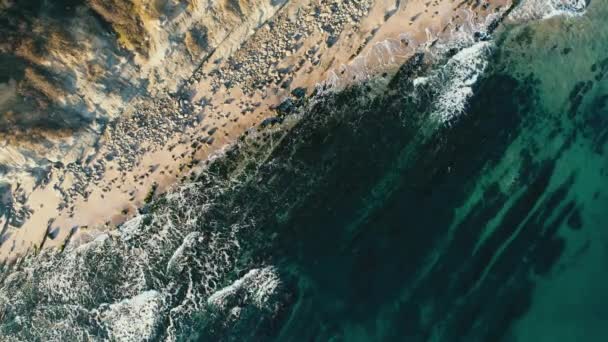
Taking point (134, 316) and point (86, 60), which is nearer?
point (86, 60)

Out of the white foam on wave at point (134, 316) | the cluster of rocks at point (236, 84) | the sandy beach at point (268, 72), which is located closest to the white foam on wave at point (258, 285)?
the white foam on wave at point (134, 316)

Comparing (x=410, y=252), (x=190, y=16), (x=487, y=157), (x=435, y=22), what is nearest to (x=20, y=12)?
(x=190, y=16)

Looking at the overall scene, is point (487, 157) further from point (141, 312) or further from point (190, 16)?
point (141, 312)

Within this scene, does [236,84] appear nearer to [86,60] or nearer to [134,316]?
[86,60]

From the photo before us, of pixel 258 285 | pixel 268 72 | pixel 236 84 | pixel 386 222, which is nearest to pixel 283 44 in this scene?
pixel 268 72

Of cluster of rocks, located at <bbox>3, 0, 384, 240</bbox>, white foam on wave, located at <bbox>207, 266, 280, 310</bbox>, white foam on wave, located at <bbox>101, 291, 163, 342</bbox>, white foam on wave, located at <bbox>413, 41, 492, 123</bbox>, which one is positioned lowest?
white foam on wave, located at <bbox>101, 291, 163, 342</bbox>

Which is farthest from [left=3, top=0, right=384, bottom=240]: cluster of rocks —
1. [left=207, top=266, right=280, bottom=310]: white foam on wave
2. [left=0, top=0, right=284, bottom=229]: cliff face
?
[left=207, top=266, right=280, bottom=310]: white foam on wave

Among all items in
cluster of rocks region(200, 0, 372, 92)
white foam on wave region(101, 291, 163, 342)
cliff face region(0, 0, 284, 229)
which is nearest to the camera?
cliff face region(0, 0, 284, 229)

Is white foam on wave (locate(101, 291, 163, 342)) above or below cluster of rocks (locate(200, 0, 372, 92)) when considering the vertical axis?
below

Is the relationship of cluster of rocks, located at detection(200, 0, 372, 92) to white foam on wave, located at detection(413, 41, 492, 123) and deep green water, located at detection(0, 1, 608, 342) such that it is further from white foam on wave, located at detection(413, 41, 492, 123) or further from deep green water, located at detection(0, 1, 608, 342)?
white foam on wave, located at detection(413, 41, 492, 123)

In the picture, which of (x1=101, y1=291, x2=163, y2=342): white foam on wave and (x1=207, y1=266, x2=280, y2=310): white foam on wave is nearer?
(x1=207, y1=266, x2=280, y2=310): white foam on wave
